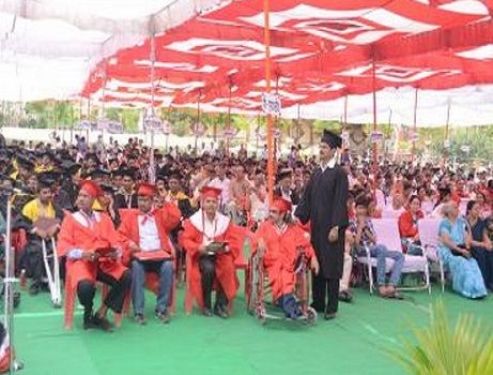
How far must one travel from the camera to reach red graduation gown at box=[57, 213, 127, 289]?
6.01 m

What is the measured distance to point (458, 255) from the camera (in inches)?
332

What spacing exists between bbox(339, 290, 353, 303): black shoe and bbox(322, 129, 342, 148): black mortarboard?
1.80 meters

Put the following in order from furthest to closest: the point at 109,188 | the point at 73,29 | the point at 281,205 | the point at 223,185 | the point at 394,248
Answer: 1. the point at 223,185
2. the point at 73,29
3. the point at 109,188
4. the point at 394,248
5. the point at 281,205

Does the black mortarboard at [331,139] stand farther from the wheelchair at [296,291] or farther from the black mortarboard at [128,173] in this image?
the black mortarboard at [128,173]

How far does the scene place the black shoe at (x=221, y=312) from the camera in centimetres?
671

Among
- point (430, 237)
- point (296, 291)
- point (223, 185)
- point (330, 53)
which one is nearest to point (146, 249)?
point (296, 291)

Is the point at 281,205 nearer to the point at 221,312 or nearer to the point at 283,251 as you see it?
the point at 283,251

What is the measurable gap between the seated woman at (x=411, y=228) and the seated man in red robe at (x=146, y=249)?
334 centimetres

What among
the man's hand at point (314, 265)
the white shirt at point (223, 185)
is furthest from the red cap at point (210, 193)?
the white shirt at point (223, 185)

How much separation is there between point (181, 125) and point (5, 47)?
34.6m

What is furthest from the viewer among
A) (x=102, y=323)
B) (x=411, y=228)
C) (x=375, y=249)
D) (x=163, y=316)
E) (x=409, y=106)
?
(x=409, y=106)

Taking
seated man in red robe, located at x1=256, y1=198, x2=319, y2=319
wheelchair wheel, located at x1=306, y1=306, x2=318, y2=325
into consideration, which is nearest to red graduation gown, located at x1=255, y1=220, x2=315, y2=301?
seated man in red robe, located at x1=256, y1=198, x2=319, y2=319

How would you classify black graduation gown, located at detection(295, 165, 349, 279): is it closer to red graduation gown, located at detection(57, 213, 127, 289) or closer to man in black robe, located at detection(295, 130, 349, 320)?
man in black robe, located at detection(295, 130, 349, 320)

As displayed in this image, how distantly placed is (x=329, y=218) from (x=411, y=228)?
269cm
